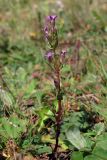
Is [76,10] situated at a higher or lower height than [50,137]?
higher

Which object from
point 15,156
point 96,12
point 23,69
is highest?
point 96,12

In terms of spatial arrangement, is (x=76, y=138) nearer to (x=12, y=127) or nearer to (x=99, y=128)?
(x=99, y=128)

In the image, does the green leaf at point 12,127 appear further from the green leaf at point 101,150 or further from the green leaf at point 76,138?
the green leaf at point 101,150

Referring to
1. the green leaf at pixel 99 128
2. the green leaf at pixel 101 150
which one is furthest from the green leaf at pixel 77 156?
the green leaf at pixel 99 128

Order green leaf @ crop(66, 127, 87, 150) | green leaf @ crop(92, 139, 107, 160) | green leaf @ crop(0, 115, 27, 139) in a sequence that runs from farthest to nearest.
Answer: green leaf @ crop(0, 115, 27, 139)
green leaf @ crop(66, 127, 87, 150)
green leaf @ crop(92, 139, 107, 160)

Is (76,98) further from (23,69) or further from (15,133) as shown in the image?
(23,69)

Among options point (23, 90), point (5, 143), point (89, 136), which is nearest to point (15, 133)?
point (5, 143)

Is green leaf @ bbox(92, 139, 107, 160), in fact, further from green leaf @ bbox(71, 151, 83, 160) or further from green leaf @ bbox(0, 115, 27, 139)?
green leaf @ bbox(0, 115, 27, 139)

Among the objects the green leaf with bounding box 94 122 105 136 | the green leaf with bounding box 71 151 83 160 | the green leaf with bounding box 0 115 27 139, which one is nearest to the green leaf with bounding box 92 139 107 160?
the green leaf with bounding box 71 151 83 160
